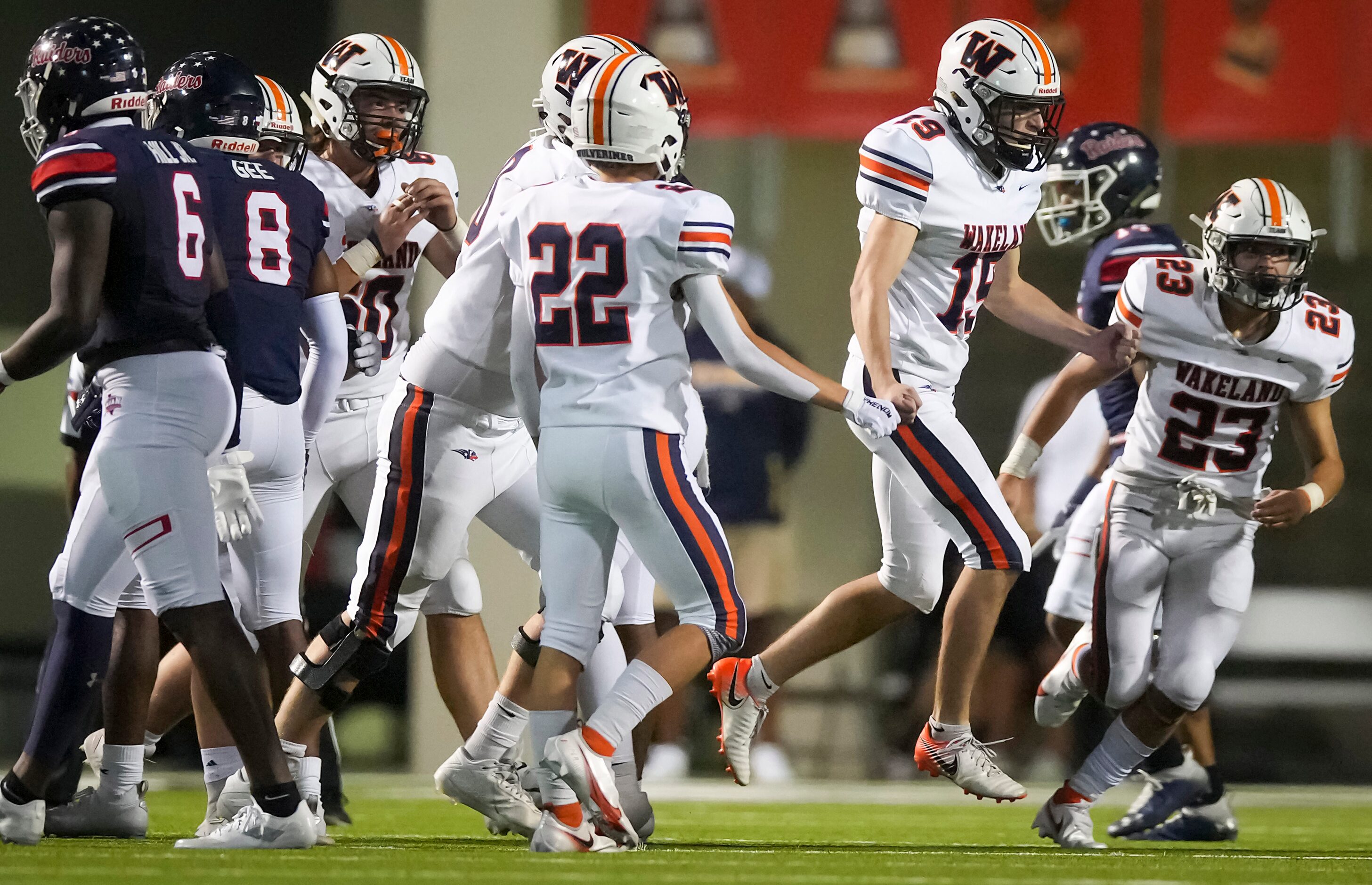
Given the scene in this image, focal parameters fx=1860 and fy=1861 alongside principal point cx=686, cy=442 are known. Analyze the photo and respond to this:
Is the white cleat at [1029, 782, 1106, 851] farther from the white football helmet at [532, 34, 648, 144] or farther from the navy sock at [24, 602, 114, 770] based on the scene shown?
the navy sock at [24, 602, 114, 770]

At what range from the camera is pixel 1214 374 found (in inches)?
179

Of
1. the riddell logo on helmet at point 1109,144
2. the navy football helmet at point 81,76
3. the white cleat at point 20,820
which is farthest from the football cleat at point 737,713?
the navy football helmet at point 81,76

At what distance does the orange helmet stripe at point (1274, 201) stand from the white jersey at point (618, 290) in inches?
60.2

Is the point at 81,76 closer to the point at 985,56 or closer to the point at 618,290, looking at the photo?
the point at 618,290

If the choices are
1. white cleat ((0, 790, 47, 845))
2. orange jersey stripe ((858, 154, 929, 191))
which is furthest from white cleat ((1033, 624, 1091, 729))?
white cleat ((0, 790, 47, 845))

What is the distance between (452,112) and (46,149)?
12.2 ft

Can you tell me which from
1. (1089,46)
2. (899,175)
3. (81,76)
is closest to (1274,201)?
(899,175)

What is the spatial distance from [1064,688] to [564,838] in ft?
5.81

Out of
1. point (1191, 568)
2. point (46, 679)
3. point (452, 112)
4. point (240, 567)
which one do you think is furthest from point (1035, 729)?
point (46, 679)

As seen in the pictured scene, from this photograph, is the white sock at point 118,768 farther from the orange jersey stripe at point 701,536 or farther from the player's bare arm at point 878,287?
the player's bare arm at point 878,287

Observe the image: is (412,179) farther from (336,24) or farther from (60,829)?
(336,24)

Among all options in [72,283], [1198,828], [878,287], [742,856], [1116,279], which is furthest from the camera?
[1116,279]

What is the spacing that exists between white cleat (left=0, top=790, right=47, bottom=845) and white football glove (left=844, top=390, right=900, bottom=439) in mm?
1826

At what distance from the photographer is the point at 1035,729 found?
7246mm
